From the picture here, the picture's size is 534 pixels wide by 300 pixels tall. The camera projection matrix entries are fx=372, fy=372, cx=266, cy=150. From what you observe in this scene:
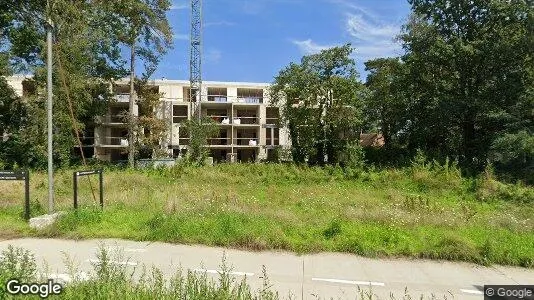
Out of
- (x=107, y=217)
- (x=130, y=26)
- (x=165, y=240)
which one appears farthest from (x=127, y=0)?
(x=165, y=240)

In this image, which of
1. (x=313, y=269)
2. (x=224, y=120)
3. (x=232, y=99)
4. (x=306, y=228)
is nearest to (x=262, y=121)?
(x=232, y=99)

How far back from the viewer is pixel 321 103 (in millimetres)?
37156

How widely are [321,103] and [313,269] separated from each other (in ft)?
105

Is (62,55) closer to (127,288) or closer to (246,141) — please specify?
(127,288)

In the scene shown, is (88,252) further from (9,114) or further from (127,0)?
(9,114)

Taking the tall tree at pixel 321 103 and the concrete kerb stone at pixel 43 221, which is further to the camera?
the tall tree at pixel 321 103

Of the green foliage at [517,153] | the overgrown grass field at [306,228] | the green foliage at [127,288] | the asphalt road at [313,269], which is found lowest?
the asphalt road at [313,269]

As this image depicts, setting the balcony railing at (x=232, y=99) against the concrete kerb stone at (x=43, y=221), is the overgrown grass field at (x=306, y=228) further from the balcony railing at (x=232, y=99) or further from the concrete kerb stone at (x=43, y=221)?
the balcony railing at (x=232, y=99)

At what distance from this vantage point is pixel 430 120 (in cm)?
2958

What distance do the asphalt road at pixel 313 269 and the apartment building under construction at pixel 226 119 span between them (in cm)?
4147

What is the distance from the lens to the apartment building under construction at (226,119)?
1929 inches

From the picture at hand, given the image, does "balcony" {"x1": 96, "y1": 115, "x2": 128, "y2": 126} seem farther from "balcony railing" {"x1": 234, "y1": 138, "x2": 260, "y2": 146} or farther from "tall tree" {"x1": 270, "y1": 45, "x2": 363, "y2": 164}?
"tall tree" {"x1": 270, "y1": 45, "x2": 363, "y2": 164}

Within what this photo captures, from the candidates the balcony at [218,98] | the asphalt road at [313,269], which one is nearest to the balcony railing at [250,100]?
the balcony at [218,98]

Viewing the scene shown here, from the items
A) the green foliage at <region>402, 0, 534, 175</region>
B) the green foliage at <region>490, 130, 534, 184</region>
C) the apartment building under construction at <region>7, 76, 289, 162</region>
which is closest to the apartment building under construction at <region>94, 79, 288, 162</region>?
the apartment building under construction at <region>7, 76, 289, 162</region>
